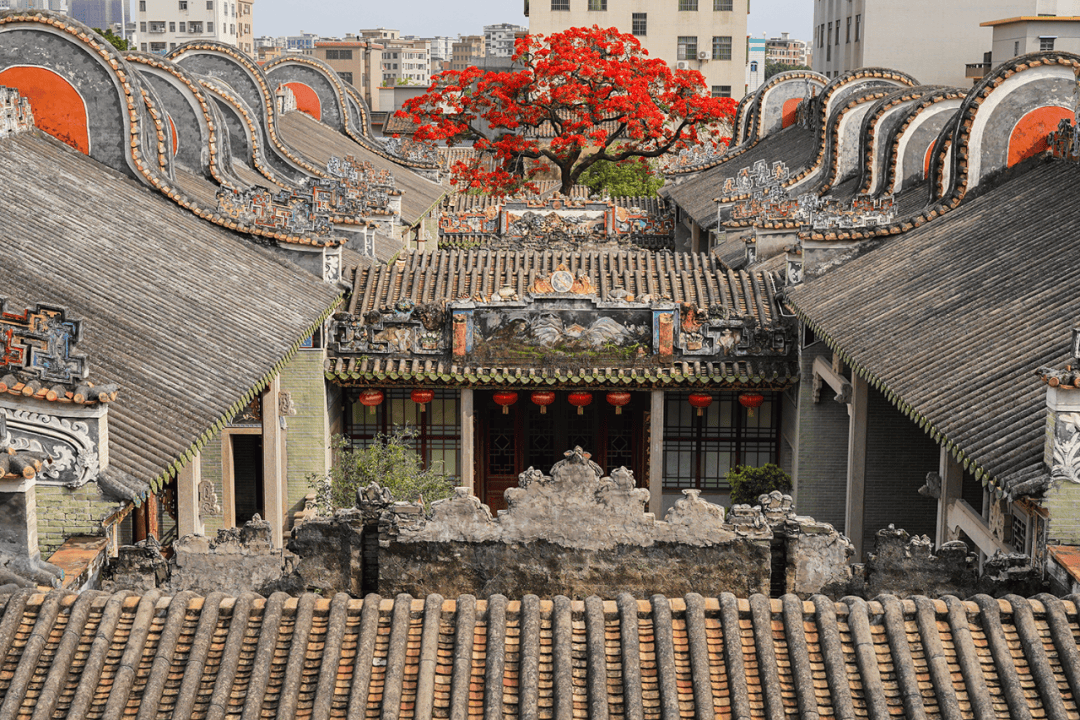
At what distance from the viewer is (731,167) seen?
3912 cm

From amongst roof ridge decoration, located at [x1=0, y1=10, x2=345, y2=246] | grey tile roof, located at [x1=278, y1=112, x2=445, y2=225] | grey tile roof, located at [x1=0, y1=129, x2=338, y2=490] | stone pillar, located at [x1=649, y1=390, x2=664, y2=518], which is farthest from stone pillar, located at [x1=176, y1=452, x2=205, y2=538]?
grey tile roof, located at [x1=278, y1=112, x2=445, y2=225]

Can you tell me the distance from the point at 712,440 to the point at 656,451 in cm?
116

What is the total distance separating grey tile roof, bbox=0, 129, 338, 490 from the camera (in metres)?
13.0

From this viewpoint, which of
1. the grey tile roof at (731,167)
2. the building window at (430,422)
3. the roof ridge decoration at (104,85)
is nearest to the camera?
the roof ridge decoration at (104,85)

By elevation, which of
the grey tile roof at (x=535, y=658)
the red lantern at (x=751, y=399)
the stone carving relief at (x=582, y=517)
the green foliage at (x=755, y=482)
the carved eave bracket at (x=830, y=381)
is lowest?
the green foliage at (x=755, y=482)

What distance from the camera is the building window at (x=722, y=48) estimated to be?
6266 cm

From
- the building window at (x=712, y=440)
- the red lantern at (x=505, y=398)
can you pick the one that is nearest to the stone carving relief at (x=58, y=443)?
the red lantern at (x=505, y=398)

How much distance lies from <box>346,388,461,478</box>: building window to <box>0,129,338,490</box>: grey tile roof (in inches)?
118

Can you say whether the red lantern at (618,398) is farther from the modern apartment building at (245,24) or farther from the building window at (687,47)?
the modern apartment building at (245,24)

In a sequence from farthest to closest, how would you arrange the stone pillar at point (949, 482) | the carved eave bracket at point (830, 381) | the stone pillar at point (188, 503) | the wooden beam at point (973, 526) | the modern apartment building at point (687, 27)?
the modern apartment building at point (687, 27) < the carved eave bracket at point (830, 381) < the stone pillar at point (188, 503) < the stone pillar at point (949, 482) < the wooden beam at point (973, 526)

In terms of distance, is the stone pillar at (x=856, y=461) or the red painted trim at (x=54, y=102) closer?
the stone pillar at (x=856, y=461)

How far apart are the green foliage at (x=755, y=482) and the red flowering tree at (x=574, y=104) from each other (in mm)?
22248

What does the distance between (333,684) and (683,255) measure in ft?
58.6

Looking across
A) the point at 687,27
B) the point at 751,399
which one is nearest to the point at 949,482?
the point at 751,399
